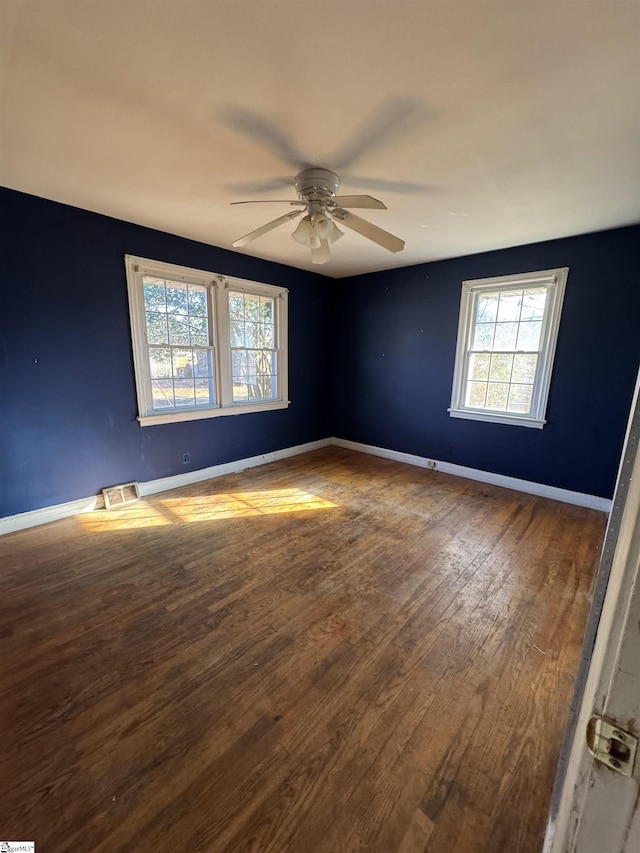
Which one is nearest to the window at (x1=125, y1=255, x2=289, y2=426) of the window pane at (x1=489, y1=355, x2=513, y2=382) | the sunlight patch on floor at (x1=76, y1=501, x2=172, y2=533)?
the sunlight patch on floor at (x1=76, y1=501, x2=172, y2=533)

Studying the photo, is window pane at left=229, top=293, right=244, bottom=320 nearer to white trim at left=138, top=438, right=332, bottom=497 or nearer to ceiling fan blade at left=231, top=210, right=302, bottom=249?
ceiling fan blade at left=231, top=210, right=302, bottom=249

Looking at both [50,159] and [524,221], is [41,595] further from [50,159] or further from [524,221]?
[524,221]

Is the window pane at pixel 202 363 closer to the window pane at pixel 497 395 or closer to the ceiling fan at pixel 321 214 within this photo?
the ceiling fan at pixel 321 214

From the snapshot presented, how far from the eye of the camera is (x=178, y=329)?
3791mm

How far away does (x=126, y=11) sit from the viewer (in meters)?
1.26

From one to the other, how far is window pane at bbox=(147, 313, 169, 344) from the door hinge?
395cm

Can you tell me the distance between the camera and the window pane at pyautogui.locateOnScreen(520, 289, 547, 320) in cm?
375

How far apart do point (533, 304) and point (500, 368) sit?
2.40 ft

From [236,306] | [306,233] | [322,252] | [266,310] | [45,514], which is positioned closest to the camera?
[306,233]

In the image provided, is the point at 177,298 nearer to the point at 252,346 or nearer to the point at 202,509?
the point at 252,346

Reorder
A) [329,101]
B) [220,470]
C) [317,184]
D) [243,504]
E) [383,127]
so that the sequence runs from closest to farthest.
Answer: [329,101], [383,127], [317,184], [243,504], [220,470]

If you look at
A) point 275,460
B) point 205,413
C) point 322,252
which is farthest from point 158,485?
point 322,252

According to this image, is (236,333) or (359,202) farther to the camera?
(236,333)

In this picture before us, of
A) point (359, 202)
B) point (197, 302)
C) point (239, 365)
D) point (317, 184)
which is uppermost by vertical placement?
point (317, 184)
